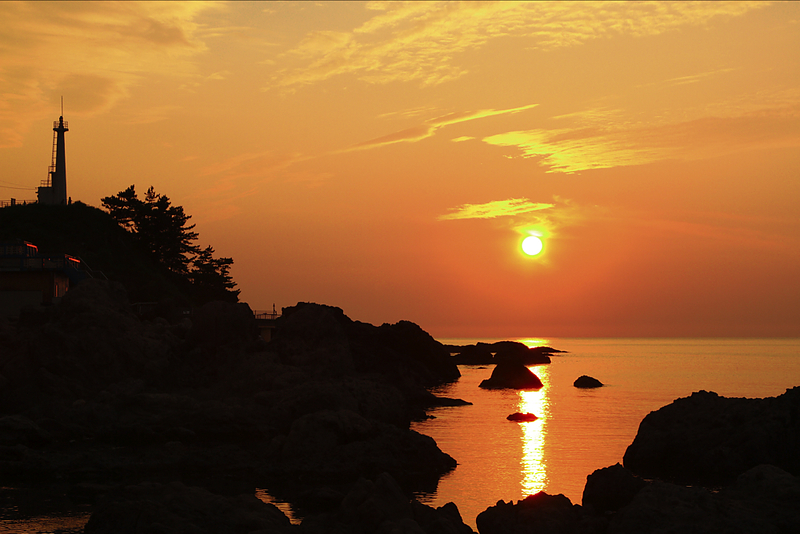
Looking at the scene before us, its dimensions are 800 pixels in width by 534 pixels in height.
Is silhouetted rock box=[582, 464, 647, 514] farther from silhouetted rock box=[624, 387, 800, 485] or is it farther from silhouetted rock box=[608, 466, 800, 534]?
silhouetted rock box=[624, 387, 800, 485]

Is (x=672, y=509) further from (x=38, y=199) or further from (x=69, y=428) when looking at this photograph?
(x=38, y=199)

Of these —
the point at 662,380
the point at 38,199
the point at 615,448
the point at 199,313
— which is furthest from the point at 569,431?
the point at 38,199

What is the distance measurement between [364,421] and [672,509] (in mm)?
17520

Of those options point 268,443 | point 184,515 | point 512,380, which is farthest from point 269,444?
point 512,380

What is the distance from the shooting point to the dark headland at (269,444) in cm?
2097

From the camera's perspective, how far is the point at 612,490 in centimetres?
2492

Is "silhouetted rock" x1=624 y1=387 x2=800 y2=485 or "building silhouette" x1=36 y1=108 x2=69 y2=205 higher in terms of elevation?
"building silhouette" x1=36 y1=108 x2=69 y2=205

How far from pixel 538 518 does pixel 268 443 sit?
18.0 metres

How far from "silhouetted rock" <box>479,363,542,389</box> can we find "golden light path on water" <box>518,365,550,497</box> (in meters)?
10.4

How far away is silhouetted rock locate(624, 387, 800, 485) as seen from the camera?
106ft

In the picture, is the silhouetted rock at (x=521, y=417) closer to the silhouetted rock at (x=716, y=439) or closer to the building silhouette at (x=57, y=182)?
the silhouetted rock at (x=716, y=439)

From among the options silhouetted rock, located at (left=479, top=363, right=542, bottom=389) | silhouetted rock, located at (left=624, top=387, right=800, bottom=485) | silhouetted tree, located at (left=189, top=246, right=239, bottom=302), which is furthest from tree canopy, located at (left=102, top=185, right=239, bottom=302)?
silhouetted rock, located at (left=624, top=387, right=800, bottom=485)

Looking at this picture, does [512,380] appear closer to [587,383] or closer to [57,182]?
[587,383]

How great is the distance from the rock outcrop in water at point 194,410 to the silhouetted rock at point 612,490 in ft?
22.7
